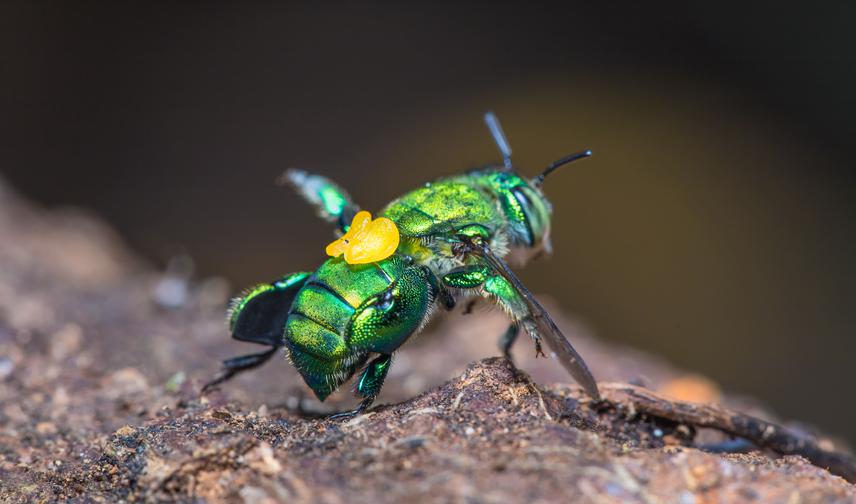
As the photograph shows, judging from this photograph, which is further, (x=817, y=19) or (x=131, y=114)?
(x=131, y=114)

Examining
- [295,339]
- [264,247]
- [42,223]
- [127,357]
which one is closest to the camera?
[295,339]

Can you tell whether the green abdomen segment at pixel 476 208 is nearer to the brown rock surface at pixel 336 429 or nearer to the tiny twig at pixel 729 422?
the brown rock surface at pixel 336 429

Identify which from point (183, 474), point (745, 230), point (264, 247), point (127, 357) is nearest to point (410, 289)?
point (183, 474)

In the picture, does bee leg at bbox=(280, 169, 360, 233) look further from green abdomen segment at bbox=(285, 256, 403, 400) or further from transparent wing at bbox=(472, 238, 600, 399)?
transparent wing at bbox=(472, 238, 600, 399)

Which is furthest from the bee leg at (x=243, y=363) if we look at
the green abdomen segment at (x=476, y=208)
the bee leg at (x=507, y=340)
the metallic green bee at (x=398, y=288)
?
the bee leg at (x=507, y=340)

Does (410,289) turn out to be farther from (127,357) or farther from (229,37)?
(229,37)

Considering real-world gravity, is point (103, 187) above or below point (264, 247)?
above

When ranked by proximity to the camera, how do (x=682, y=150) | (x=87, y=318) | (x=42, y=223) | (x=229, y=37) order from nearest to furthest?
(x=87, y=318), (x=42, y=223), (x=682, y=150), (x=229, y=37)
